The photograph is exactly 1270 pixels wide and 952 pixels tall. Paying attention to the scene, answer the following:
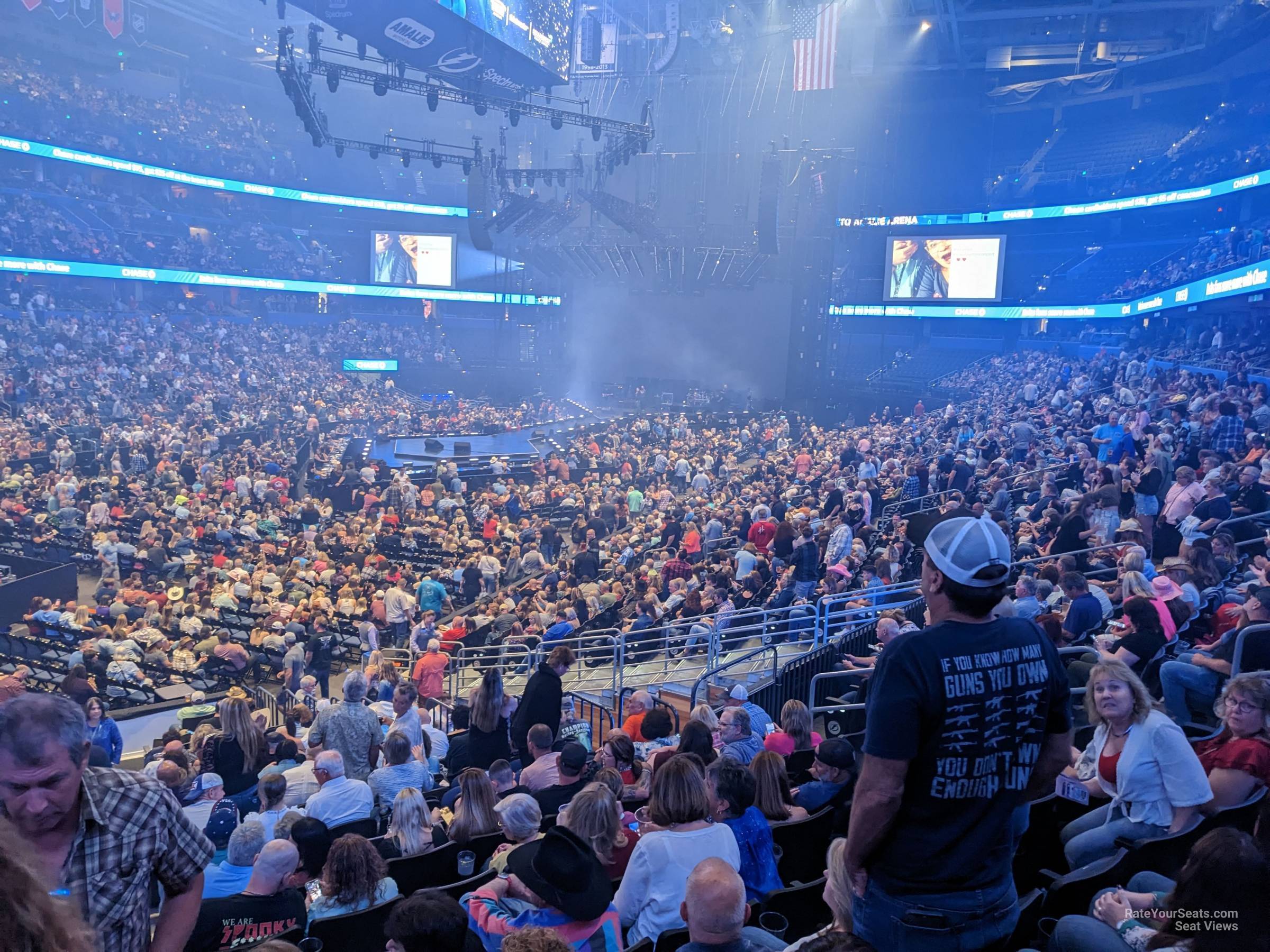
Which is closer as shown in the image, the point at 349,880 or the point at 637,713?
the point at 349,880

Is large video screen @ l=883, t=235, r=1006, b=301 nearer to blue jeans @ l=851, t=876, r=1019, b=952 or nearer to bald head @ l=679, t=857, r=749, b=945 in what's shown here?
bald head @ l=679, t=857, r=749, b=945

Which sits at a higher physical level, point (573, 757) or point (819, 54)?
point (819, 54)

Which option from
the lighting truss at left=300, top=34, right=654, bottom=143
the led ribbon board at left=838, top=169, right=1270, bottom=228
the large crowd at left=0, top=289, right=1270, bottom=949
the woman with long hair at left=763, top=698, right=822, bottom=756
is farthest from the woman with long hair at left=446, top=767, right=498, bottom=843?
the led ribbon board at left=838, top=169, right=1270, bottom=228

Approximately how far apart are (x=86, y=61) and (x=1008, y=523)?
138 feet

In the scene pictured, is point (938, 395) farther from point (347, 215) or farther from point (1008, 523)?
point (347, 215)

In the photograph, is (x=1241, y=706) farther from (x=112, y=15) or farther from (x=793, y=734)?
(x=112, y=15)

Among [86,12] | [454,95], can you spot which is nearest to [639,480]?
[454,95]

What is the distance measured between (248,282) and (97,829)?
40.9 metres

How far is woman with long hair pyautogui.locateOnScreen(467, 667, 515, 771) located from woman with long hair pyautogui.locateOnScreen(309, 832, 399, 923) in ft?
7.93

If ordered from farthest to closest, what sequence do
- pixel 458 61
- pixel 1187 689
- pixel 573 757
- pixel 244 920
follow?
pixel 458 61 < pixel 1187 689 < pixel 573 757 < pixel 244 920

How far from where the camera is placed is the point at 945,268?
33.6m

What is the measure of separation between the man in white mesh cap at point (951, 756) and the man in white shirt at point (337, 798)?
3.58 metres

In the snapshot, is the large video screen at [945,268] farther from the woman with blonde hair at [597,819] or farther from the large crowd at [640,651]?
the woman with blonde hair at [597,819]

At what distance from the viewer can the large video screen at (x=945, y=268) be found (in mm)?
33062
